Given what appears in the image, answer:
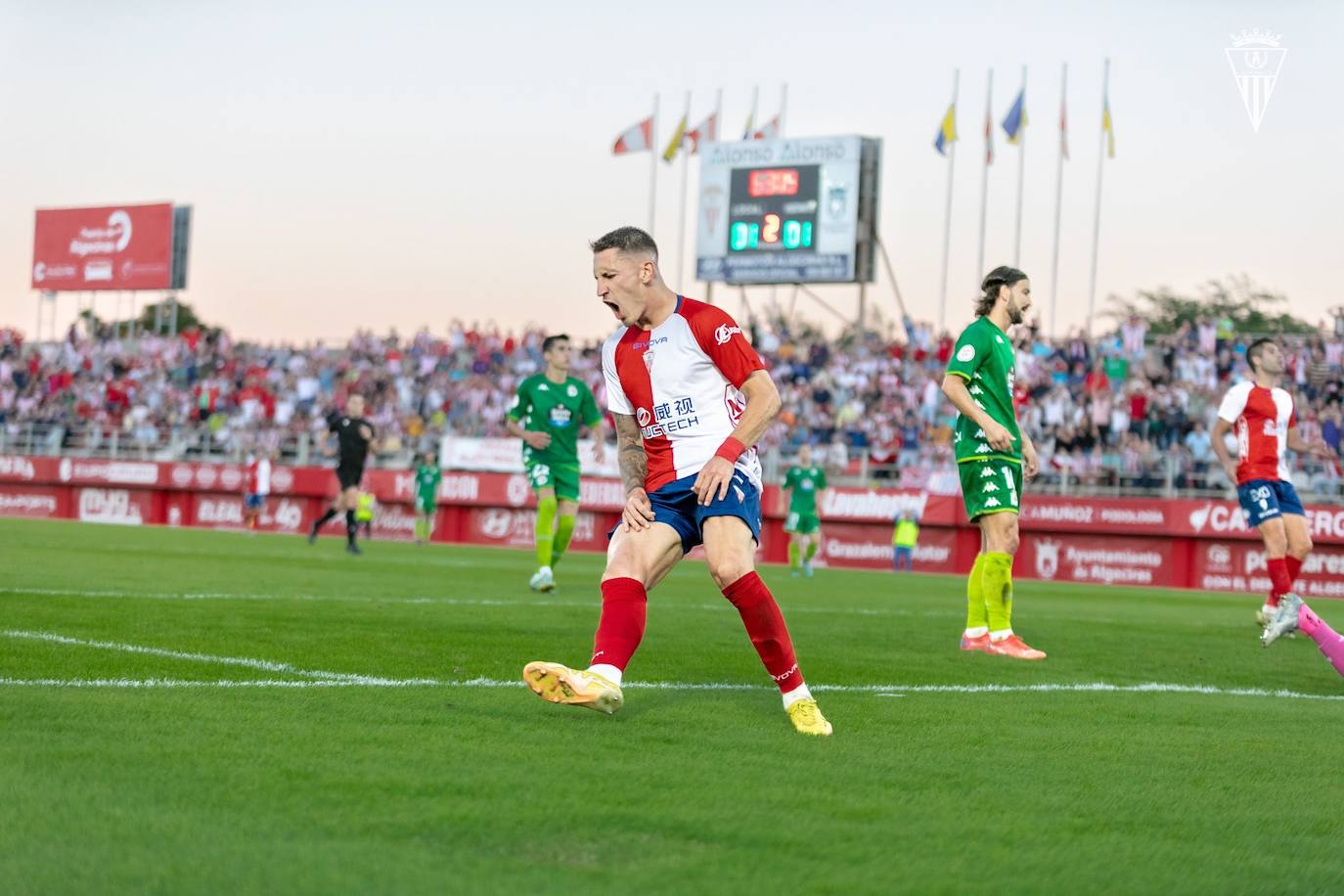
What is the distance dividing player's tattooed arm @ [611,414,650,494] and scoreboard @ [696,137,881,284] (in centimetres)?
3596

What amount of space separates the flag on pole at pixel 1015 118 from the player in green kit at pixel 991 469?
125 feet

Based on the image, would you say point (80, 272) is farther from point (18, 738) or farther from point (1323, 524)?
point (18, 738)

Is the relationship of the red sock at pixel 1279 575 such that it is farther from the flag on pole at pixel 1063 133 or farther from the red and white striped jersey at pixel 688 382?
the flag on pole at pixel 1063 133

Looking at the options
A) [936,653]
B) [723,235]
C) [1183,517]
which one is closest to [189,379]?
[723,235]

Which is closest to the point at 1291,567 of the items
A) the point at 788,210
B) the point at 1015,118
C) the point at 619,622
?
the point at 619,622

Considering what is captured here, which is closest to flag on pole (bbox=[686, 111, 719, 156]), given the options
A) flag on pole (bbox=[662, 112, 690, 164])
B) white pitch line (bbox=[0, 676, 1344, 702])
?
flag on pole (bbox=[662, 112, 690, 164])

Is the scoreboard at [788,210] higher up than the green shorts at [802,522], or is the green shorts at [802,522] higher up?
the scoreboard at [788,210]

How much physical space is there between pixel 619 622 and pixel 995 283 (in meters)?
4.88

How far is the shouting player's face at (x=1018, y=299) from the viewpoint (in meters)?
9.70

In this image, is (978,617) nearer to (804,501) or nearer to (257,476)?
(804,501)

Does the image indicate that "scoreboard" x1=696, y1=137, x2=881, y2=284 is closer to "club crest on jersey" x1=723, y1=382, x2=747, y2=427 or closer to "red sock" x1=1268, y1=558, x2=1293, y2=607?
"red sock" x1=1268, y1=558, x2=1293, y2=607

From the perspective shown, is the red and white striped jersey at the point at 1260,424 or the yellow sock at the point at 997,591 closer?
the yellow sock at the point at 997,591

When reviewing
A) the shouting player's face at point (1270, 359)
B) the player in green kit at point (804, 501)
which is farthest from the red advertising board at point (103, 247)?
the shouting player's face at point (1270, 359)

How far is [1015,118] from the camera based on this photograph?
46125 mm
